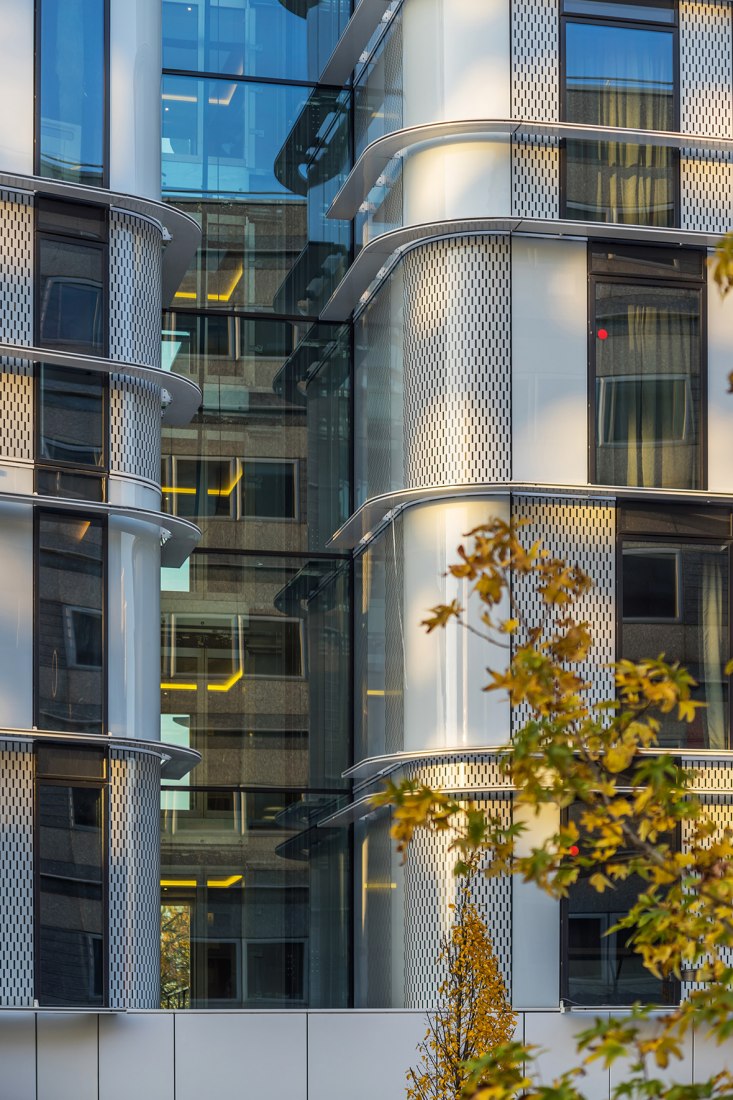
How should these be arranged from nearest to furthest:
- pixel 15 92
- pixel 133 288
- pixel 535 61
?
pixel 15 92 → pixel 133 288 → pixel 535 61

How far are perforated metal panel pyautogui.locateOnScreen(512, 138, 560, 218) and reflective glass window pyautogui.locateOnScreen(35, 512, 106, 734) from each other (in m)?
6.17

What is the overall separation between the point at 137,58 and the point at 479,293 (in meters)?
4.62

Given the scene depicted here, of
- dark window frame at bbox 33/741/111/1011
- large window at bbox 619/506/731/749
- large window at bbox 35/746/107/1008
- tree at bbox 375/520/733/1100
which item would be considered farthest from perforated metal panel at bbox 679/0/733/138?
tree at bbox 375/520/733/1100

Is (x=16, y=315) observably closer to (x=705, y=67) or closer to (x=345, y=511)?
(x=345, y=511)

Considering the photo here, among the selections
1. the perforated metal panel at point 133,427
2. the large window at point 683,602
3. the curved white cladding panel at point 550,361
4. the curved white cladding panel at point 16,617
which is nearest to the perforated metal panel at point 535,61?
the curved white cladding panel at point 550,361

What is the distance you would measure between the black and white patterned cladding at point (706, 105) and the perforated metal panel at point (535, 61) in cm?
161

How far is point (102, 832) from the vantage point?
20.4m

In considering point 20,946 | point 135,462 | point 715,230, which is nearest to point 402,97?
point 715,230

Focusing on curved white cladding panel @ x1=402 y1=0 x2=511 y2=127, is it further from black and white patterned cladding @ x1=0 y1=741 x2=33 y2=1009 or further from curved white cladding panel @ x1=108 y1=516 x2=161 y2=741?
black and white patterned cladding @ x1=0 y1=741 x2=33 y2=1009

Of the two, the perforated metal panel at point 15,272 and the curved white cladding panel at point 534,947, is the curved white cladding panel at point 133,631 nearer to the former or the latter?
the perforated metal panel at point 15,272

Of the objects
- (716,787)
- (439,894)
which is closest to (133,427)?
(439,894)

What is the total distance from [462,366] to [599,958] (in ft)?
22.0

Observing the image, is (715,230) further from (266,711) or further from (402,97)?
(266,711)

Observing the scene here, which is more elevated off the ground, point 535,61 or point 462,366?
point 535,61
